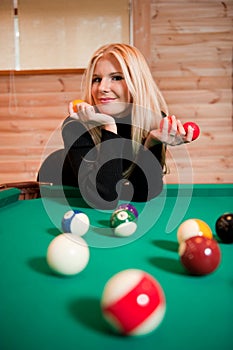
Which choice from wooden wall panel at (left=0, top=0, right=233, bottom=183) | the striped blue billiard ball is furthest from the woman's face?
wooden wall panel at (left=0, top=0, right=233, bottom=183)

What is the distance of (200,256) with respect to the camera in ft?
2.75

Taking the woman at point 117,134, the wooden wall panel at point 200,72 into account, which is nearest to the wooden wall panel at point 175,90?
the wooden wall panel at point 200,72

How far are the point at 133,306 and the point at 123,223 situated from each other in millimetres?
639

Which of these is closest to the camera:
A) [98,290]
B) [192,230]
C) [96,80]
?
[98,290]

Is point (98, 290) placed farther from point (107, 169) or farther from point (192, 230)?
point (107, 169)

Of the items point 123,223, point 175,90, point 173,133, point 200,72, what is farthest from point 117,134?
point 200,72

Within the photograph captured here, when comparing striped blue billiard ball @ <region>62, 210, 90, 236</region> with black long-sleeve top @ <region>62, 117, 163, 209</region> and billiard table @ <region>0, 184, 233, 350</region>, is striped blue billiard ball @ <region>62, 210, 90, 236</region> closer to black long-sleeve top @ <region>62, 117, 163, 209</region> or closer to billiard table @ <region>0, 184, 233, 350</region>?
billiard table @ <region>0, 184, 233, 350</region>

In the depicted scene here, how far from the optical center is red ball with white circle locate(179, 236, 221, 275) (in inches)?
33.0

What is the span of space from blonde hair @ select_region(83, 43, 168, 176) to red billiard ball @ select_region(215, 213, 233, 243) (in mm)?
900

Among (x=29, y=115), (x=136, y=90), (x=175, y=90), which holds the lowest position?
(x=29, y=115)

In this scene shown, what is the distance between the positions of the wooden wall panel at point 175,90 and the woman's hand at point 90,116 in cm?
180

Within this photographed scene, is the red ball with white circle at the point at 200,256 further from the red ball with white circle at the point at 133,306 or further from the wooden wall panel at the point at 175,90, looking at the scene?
the wooden wall panel at the point at 175,90

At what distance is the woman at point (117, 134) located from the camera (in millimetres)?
1782

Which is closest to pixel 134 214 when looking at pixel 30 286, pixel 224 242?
pixel 224 242
